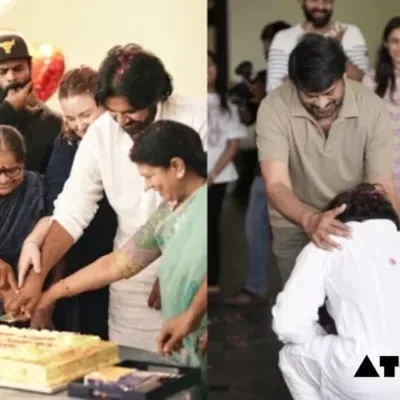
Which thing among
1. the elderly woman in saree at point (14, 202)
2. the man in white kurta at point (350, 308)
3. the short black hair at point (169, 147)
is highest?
the short black hair at point (169, 147)

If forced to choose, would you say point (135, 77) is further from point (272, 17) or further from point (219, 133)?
point (272, 17)

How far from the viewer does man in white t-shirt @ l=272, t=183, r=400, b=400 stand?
2.21 m

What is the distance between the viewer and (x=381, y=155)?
7.40ft

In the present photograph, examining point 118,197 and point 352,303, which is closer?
point 352,303

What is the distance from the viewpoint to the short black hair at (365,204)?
2250 millimetres

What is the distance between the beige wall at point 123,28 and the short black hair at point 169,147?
12cm

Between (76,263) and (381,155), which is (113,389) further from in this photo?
(381,155)

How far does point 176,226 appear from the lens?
246 centimetres

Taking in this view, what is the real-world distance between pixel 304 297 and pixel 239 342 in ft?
0.93

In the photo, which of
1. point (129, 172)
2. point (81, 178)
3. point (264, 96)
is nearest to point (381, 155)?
point (264, 96)

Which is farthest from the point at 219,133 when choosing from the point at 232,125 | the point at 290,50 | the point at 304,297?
the point at 304,297

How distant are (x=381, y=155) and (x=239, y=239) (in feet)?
1.58

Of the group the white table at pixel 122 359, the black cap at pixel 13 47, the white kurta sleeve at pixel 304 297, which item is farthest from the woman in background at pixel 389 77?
the black cap at pixel 13 47

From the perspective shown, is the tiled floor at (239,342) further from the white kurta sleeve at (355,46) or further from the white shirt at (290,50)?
the white kurta sleeve at (355,46)
